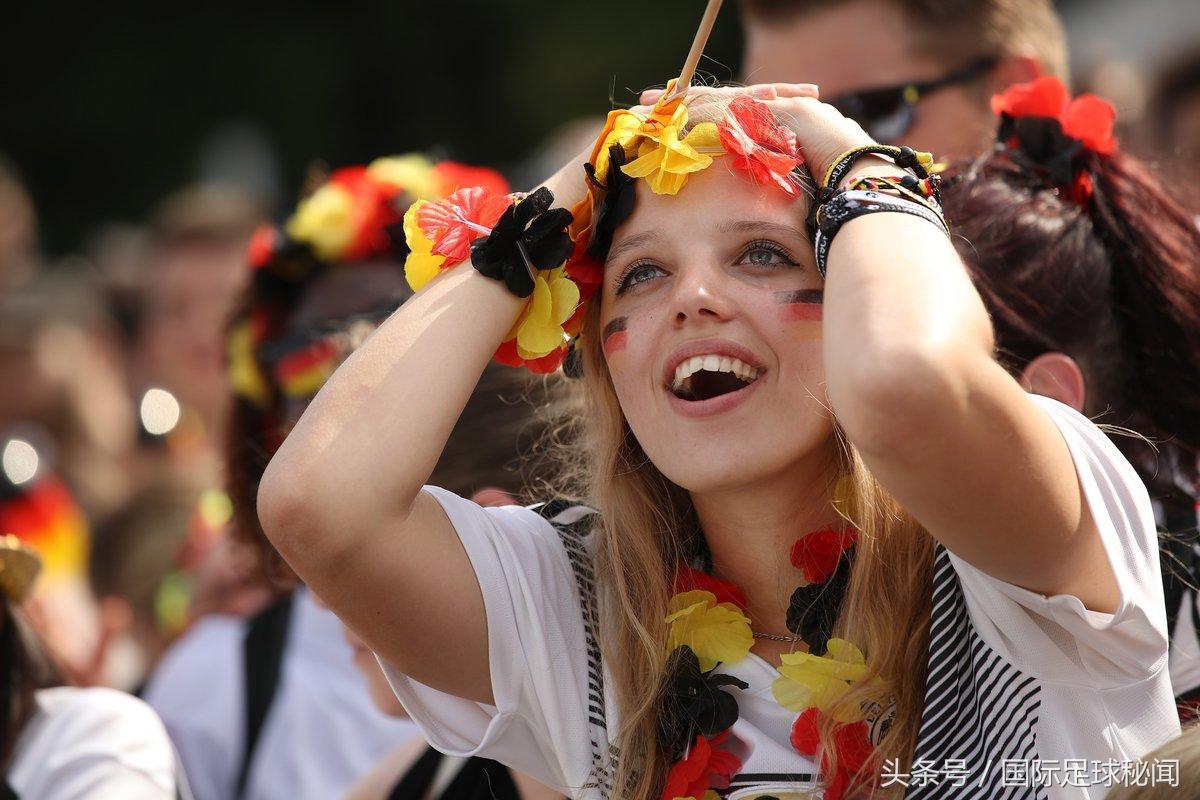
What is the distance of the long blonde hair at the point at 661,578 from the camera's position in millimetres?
2301

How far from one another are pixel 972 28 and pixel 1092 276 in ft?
3.70

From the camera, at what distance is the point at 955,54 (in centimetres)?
386

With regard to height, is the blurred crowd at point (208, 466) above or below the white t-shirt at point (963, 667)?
below

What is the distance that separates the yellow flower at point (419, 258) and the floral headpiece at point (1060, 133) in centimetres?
137

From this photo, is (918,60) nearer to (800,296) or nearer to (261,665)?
(800,296)

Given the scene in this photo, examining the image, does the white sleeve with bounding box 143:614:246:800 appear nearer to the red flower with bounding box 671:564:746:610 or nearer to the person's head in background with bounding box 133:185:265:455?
the red flower with bounding box 671:564:746:610

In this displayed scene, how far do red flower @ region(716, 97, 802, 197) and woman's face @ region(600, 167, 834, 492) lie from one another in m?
0.03

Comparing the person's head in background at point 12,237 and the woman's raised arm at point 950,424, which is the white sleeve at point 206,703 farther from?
the person's head in background at point 12,237

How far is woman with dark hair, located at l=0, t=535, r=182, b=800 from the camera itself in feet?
9.19

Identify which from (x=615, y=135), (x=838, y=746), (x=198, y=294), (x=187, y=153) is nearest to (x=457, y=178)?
(x=615, y=135)

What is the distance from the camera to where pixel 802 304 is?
7.71 feet

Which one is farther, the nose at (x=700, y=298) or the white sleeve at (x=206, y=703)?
the white sleeve at (x=206, y=703)

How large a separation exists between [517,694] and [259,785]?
157 centimetres

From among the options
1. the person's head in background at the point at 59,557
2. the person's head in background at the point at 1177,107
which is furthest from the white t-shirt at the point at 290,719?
the person's head in background at the point at 1177,107
